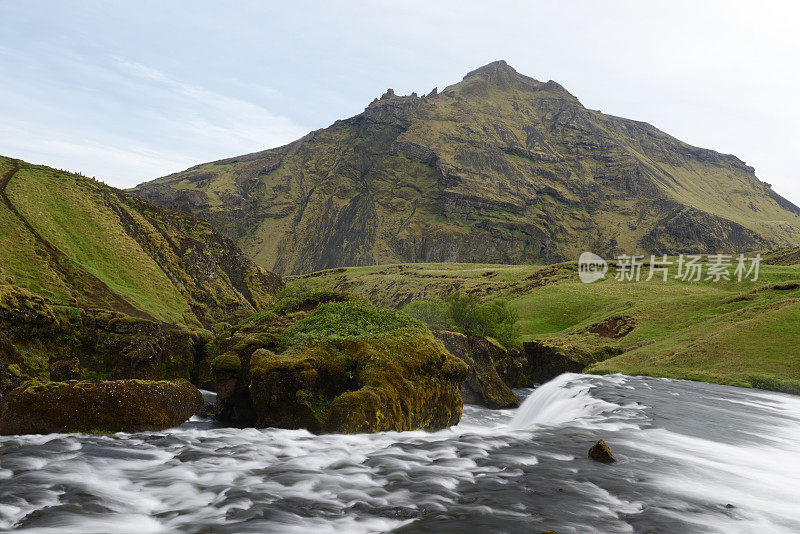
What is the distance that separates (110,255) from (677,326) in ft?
219

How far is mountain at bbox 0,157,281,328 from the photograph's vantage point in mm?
35250

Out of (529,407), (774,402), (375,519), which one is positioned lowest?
(529,407)

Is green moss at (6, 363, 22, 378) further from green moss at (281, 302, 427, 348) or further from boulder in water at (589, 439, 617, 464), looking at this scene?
boulder in water at (589, 439, 617, 464)

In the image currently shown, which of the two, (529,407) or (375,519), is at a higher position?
(375,519)

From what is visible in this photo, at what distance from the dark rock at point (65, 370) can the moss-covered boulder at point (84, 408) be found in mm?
7144

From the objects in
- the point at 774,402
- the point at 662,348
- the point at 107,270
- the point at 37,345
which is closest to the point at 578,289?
the point at 662,348

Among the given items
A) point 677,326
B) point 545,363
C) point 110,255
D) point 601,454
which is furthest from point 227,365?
point 677,326

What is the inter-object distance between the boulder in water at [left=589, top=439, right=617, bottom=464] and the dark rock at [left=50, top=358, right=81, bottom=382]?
2536cm

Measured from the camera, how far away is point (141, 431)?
16938 mm

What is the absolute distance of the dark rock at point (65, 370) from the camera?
2323cm

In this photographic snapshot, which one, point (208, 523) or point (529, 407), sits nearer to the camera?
point (208, 523)

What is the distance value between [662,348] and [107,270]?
58.1 m

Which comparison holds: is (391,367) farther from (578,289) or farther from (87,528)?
(578,289)

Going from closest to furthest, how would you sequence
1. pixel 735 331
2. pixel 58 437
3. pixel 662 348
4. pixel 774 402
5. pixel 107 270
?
1. pixel 58 437
2. pixel 774 402
3. pixel 107 270
4. pixel 735 331
5. pixel 662 348
